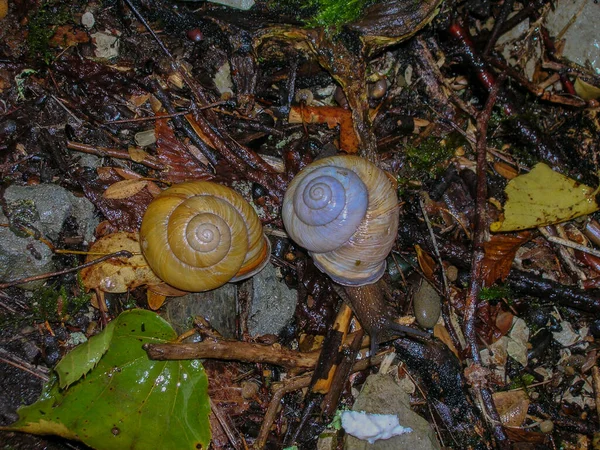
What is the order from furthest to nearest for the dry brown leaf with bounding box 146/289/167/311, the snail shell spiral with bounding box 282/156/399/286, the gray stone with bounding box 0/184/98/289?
1. the dry brown leaf with bounding box 146/289/167/311
2. the gray stone with bounding box 0/184/98/289
3. the snail shell spiral with bounding box 282/156/399/286

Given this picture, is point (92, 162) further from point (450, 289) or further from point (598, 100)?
point (598, 100)

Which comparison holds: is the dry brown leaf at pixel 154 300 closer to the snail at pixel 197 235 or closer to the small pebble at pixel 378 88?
the snail at pixel 197 235

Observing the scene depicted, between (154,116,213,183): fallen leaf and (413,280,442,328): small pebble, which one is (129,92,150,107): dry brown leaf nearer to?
(154,116,213,183): fallen leaf

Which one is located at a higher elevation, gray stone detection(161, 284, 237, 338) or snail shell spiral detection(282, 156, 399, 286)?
snail shell spiral detection(282, 156, 399, 286)

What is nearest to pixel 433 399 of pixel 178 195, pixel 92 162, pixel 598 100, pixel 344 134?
pixel 344 134

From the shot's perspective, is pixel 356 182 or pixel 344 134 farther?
pixel 344 134

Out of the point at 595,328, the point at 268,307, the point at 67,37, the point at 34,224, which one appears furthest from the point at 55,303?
the point at 595,328

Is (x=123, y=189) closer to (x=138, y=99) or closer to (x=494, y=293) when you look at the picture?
(x=138, y=99)

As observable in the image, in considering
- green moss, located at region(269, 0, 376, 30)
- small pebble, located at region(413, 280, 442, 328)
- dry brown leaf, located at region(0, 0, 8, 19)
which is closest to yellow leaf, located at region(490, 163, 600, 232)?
small pebble, located at region(413, 280, 442, 328)
